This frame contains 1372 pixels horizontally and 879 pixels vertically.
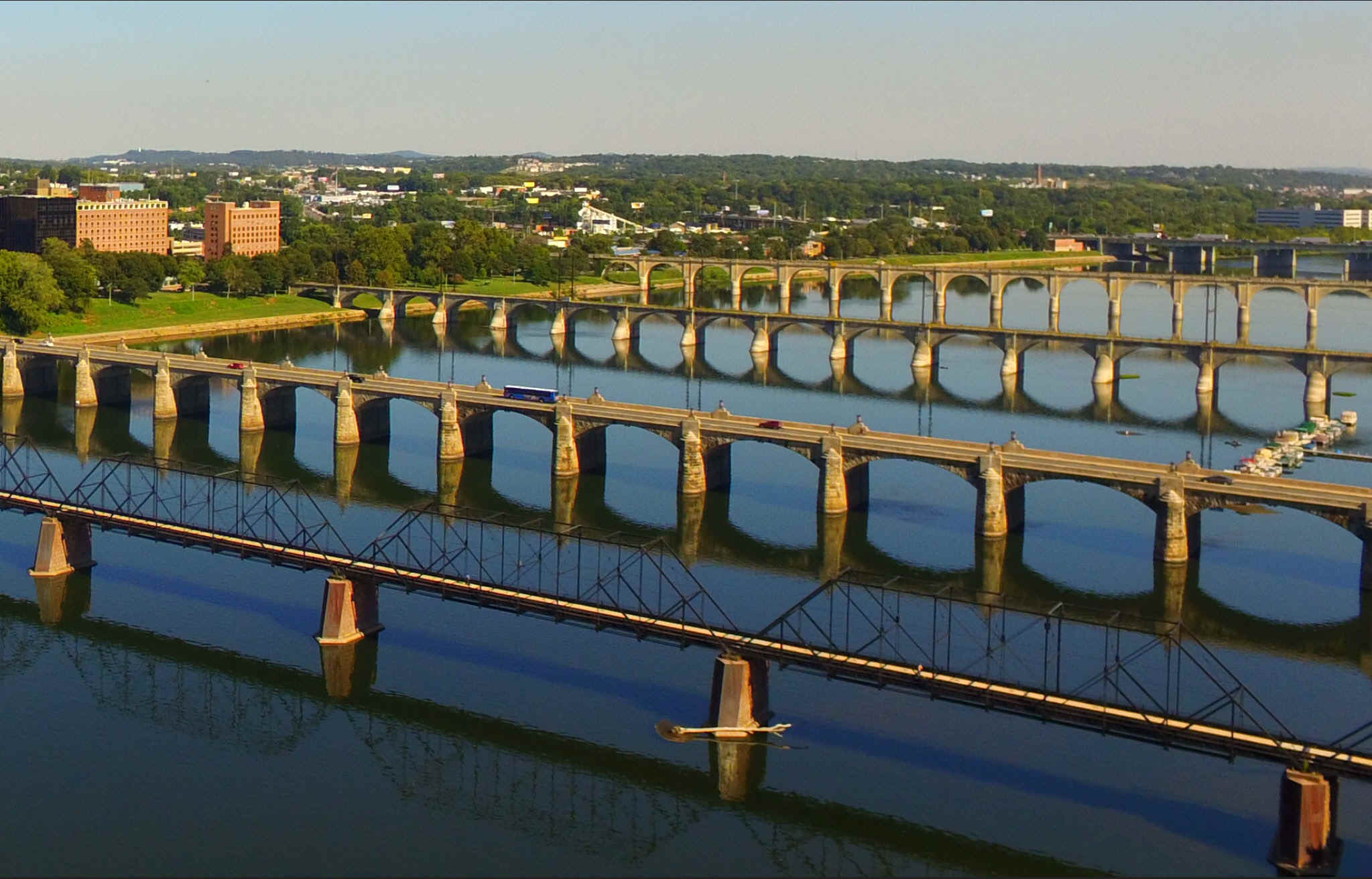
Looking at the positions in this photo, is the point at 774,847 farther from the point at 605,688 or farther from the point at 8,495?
the point at 8,495

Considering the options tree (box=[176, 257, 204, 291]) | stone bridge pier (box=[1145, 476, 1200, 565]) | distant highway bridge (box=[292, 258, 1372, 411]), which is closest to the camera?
stone bridge pier (box=[1145, 476, 1200, 565])

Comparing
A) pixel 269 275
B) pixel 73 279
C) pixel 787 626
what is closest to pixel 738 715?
pixel 787 626

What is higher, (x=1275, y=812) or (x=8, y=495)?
(x=8, y=495)

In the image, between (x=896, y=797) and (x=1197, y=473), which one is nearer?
(x=896, y=797)

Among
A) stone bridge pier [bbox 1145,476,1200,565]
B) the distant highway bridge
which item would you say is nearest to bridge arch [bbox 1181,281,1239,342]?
the distant highway bridge

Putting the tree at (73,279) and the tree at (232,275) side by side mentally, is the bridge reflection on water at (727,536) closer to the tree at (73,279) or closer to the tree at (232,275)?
the tree at (73,279)

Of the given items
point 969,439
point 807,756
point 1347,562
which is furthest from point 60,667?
point 969,439

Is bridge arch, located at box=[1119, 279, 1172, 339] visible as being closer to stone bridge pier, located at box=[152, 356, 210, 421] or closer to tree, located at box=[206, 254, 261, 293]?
stone bridge pier, located at box=[152, 356, 210, 421]
